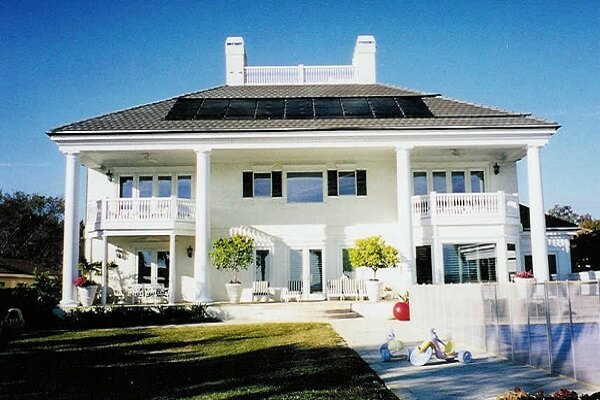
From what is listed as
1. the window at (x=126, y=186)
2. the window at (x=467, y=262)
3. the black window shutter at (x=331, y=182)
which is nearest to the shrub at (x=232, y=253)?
the black window shutter at (x=331, y=182)

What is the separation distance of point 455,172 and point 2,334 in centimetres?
1834

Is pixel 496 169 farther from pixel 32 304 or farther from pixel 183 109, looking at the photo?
pixel 32 304

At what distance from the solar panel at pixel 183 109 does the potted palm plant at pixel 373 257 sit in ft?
28.1

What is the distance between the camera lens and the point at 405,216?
22.0m

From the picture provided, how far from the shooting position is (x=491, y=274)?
23.7m

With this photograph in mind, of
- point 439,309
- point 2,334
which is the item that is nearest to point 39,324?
point 2,334

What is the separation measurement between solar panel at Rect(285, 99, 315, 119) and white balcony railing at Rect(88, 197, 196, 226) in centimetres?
573

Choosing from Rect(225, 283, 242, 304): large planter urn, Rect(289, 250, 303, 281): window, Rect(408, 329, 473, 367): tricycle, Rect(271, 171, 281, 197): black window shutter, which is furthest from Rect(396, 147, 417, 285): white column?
Rect(408, 329, 473, 367): tricycle

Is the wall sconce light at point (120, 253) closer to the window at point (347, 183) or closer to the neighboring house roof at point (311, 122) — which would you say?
the neighboring house roof at point (311, 122)

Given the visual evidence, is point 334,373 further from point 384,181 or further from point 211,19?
point 384,181

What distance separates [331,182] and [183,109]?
6992 mm

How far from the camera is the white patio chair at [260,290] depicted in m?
23.4

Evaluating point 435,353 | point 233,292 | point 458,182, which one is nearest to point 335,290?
point 233,292

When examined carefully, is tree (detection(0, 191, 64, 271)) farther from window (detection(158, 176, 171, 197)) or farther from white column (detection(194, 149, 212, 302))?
white column (detection(194, 149, 212, 302))
